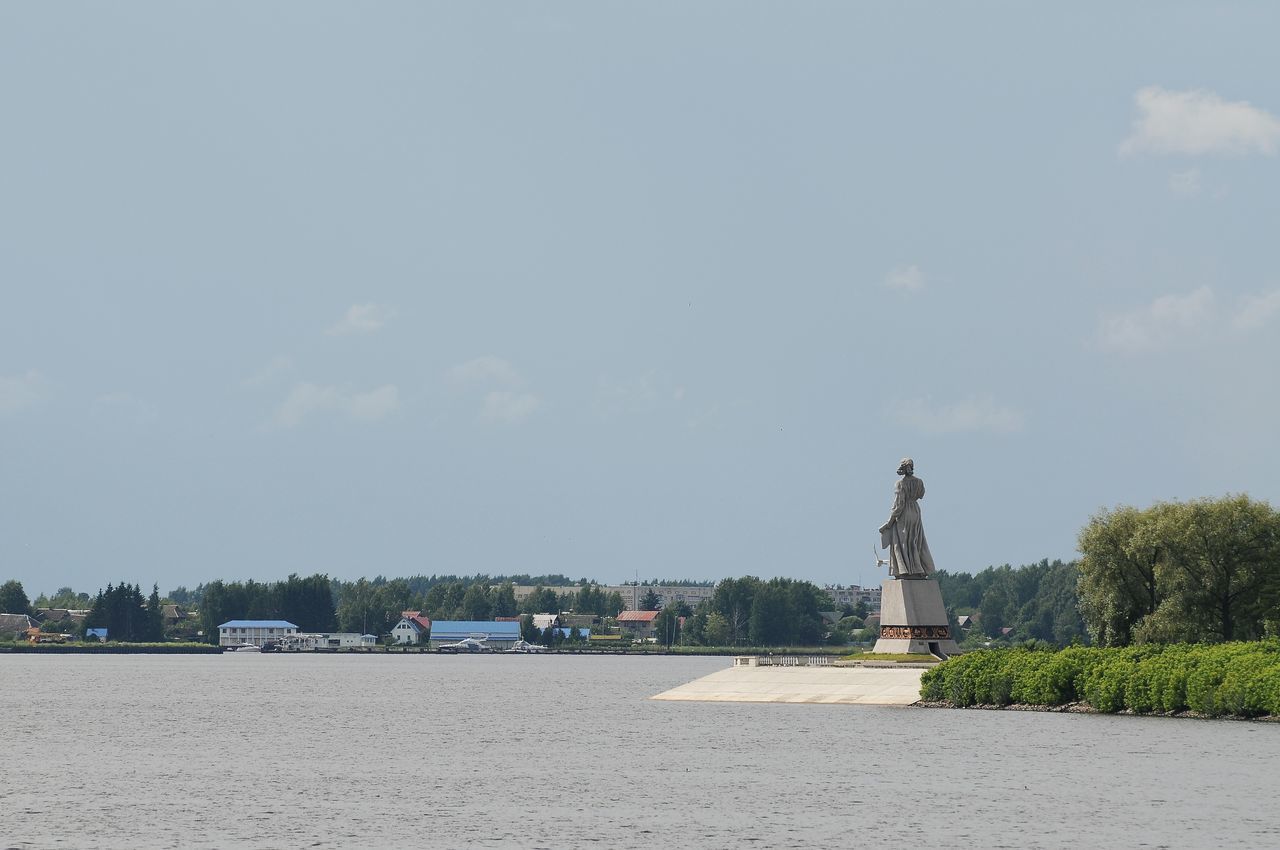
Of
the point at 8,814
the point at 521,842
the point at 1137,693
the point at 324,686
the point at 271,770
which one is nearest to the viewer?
the point at 521,842

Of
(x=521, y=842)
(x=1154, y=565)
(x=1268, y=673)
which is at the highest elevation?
(x=1154, y=565)

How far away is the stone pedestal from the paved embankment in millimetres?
3906

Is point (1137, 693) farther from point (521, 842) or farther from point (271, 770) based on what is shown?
point (521, 842)

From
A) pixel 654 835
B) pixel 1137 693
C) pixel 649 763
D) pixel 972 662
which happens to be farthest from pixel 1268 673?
pixel 654 835

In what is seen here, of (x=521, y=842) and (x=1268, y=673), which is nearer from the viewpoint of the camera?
(x=521, y=842)

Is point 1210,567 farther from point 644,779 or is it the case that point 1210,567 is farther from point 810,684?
point 644,779

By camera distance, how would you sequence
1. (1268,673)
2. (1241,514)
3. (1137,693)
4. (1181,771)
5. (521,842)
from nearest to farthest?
(521,842), (1181,771), (1268,673), (1137,693), (1241,514)

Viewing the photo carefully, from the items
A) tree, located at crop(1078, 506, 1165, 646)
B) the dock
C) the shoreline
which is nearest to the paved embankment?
the dock

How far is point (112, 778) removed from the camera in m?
60.7

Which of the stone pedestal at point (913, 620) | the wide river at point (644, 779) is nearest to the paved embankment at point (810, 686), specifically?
the wide river at point (644, 779)

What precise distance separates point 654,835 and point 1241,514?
220 feet

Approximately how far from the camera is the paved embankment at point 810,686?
9662 cm

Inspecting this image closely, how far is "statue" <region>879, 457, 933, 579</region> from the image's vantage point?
107875mm

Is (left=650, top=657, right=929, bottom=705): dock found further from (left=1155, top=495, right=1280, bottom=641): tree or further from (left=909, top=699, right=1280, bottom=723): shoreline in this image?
(left=1155, top=495, right=1280, bottom=641): tree
